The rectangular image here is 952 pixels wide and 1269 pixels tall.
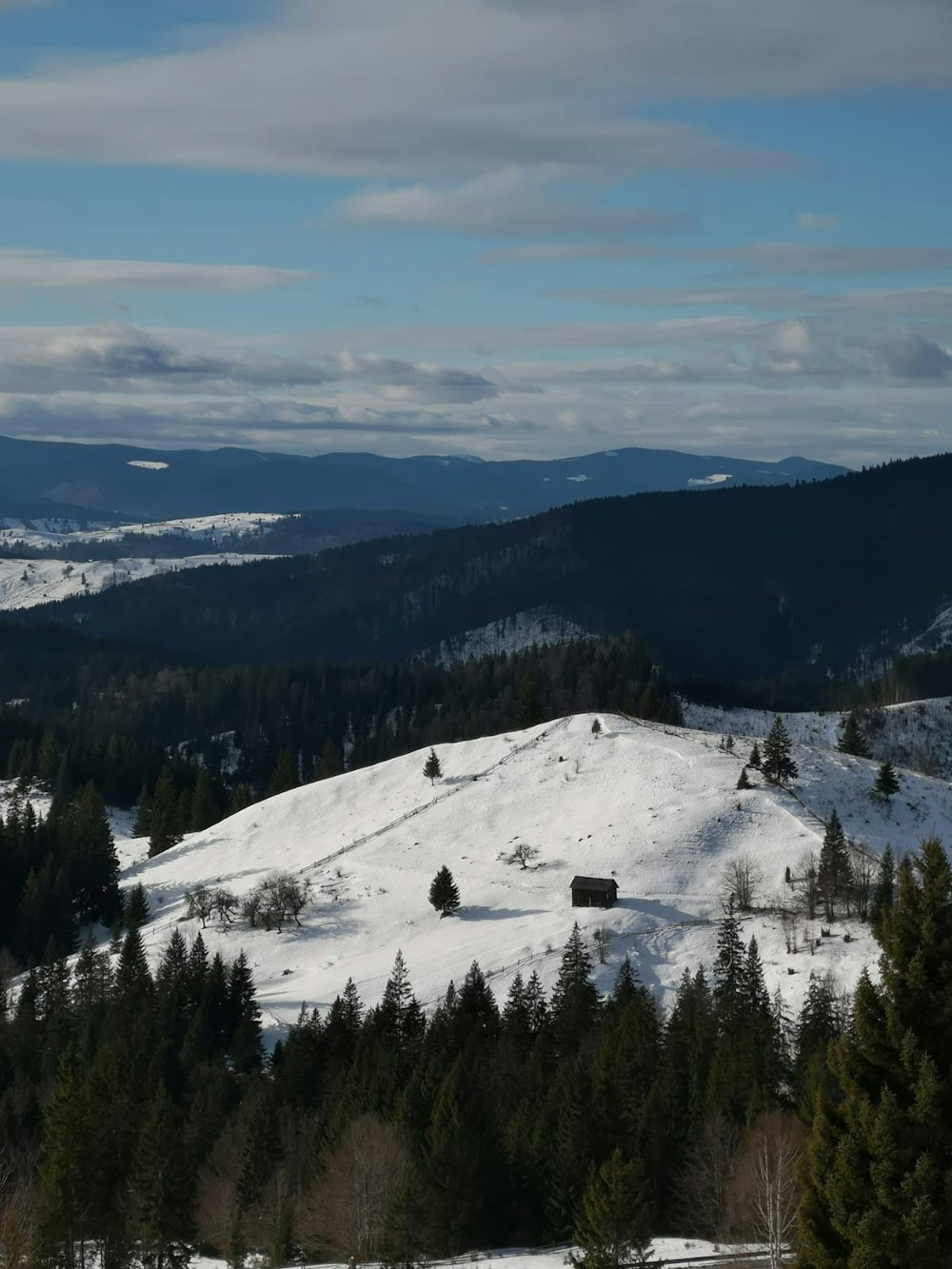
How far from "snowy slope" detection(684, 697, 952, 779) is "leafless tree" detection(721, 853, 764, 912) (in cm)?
7646

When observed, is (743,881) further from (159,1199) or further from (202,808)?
(202,808)

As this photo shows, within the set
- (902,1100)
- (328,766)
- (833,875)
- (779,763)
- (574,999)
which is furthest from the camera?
(328,766)

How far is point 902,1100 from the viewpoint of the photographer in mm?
19250

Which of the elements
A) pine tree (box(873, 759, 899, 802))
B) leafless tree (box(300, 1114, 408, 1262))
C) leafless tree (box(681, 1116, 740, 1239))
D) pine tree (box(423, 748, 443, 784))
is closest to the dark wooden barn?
pine tree (box(873, 759, 899, 802))

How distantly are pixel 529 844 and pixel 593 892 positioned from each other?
14.2m

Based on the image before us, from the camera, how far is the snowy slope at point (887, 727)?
6708 inches

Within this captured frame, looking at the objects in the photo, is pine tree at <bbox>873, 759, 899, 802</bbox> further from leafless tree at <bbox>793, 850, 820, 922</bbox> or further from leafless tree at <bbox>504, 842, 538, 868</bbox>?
leafless tree at <bbox>504, 842, 538, 868</bbox>

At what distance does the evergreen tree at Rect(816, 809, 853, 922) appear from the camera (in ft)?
265

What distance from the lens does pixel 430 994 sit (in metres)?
75.0

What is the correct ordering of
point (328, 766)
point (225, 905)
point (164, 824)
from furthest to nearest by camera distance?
point (328, 766) → point (164, 824) → point (225, 905)

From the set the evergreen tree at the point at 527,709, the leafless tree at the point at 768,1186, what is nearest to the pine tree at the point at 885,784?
the evergreen tree at the point at 527,709

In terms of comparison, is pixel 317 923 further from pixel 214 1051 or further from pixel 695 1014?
pixel 695 1014

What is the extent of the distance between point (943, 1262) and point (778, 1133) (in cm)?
2135

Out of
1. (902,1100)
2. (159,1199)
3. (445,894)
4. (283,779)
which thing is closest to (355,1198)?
(159,1199)
